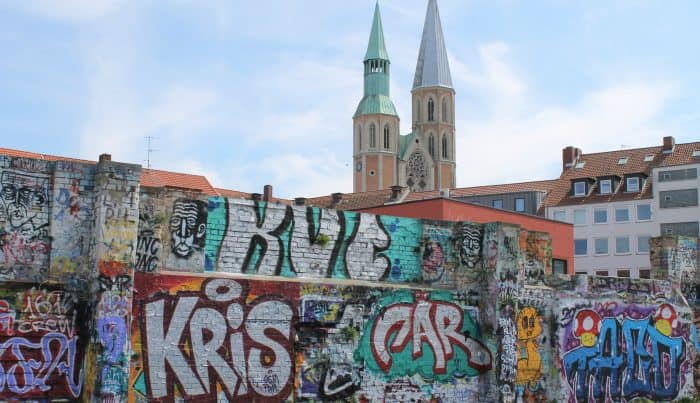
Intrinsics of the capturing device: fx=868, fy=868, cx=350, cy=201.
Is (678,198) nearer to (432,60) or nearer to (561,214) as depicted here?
(561,214)

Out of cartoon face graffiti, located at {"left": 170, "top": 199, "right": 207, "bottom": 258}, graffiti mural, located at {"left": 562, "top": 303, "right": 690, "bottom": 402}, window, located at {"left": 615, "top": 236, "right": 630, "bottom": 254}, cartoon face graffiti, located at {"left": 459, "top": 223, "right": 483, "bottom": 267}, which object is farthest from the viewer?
window, located at {"left": 615, "top": 236, "right": 630, "bottom": 254}

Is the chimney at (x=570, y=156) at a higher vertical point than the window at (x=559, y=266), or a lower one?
higher

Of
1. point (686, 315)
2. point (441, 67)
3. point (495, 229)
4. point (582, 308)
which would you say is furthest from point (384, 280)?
Answer: point (441, 67)

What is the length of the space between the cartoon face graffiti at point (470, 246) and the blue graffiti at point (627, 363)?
4101 millimetres

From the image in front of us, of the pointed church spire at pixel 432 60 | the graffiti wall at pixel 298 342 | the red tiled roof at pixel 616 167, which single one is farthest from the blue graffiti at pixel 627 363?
the pointed church spire at pixel 432 60

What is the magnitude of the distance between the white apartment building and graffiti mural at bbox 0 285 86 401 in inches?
2059

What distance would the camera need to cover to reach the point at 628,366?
960 inches

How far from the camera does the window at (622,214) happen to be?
63188mm

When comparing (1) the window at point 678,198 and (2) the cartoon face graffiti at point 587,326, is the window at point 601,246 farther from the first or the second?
(2) the cartoon face graffiti at point 587,326

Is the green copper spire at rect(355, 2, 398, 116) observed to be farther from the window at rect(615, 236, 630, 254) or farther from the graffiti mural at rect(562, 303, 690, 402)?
the graffiti mural at rect(562, 303, 690, 402)

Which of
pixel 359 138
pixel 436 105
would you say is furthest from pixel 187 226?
pixel 436 105

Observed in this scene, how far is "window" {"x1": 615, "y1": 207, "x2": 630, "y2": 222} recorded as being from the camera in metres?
63.2

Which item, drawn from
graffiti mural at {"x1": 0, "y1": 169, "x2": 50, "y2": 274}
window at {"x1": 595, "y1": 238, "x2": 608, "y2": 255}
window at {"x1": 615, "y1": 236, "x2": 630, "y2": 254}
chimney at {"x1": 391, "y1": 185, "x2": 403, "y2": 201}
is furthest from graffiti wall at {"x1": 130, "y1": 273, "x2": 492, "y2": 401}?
window at {"x1": 595, "y1": 238, "x2": 608, "y2": 255}

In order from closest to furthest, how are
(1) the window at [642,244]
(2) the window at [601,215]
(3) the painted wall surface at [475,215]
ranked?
(3) the painted wall surface at [475,215] < (1) the window at [642,244] < (2) the window at [601,215]
